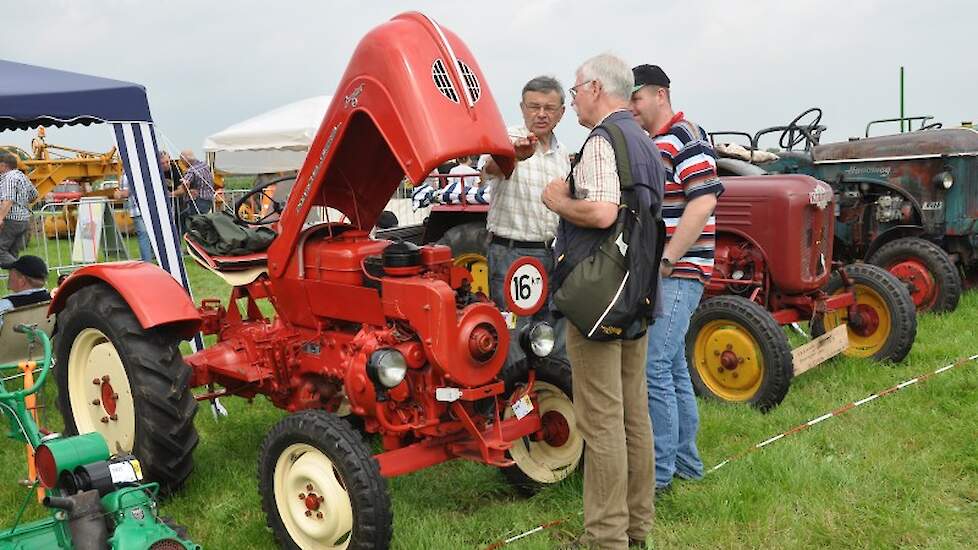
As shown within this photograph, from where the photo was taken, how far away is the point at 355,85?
124 inches

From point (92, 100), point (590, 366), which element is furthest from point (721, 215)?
point (92, 100)

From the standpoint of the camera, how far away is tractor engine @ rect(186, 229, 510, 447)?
3.09 m

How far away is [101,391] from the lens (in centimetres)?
378

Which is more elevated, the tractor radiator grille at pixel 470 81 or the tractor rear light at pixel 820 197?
the tractor radiator grille at pixel 470 81

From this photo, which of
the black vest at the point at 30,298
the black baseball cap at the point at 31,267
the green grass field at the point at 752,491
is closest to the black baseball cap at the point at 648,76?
the green grass field at the point at 752,491

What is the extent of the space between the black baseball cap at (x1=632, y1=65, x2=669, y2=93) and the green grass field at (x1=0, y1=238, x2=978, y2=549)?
5.55 ft

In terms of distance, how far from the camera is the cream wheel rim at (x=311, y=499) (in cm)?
287

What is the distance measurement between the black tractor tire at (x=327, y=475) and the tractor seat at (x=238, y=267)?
3.33 ft

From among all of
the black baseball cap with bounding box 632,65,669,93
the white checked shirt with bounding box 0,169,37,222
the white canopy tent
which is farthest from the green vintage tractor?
the white canopy tent

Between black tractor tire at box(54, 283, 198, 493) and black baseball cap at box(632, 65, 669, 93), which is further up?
black baseball cap at box(632, 65, 669, 93)

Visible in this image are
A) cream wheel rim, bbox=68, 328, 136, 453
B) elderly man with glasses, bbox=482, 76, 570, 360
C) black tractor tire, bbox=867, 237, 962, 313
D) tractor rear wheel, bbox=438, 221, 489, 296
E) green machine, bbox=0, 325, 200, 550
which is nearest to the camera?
green machine, bbox=0, 325, 200, 550

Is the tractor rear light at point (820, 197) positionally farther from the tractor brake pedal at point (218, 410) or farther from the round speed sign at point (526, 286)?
the tractor brake pedal at point (218, 410)

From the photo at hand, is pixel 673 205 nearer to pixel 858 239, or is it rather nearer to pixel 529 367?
pixel 529 367

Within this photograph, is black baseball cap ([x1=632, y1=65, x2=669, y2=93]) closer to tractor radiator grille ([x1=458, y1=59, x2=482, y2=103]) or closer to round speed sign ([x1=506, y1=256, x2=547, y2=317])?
tractor radiator grille ([x1=458, y1=59, x2=482, y2=103])
